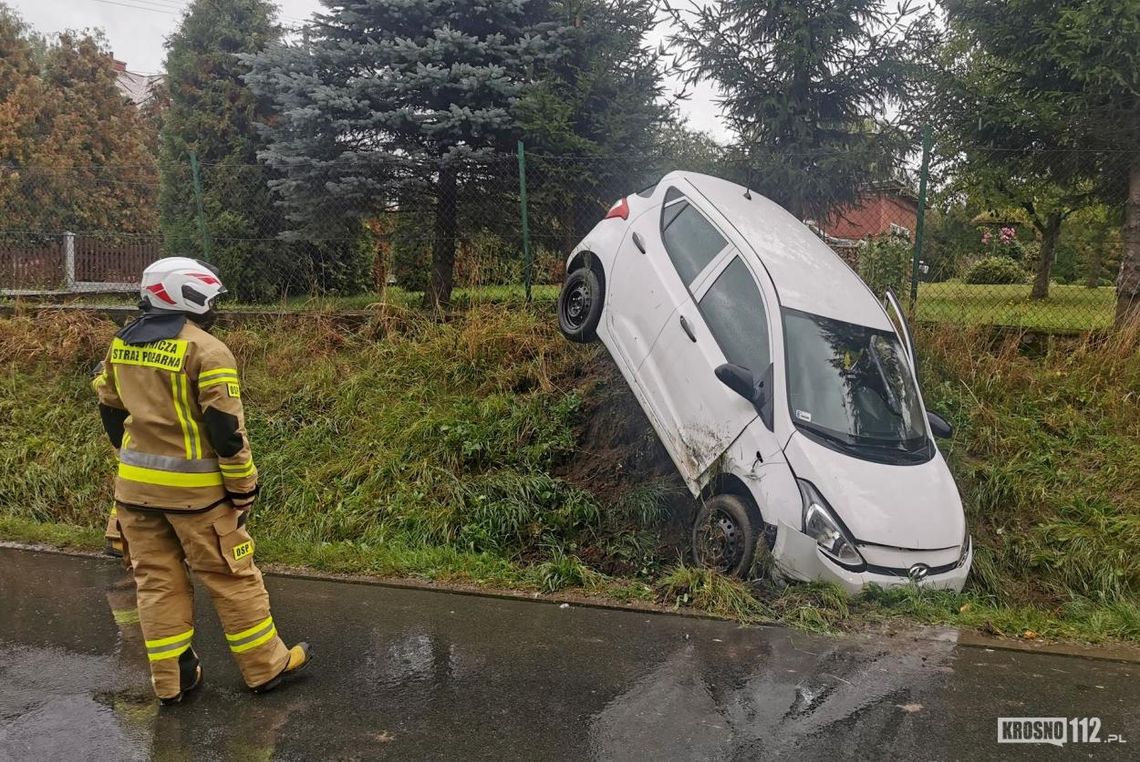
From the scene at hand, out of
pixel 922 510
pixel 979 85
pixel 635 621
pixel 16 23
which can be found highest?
pixel 16 23

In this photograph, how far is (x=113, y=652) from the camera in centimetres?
407

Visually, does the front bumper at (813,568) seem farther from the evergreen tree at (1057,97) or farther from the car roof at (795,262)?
the evergreen tree at (1057,97)

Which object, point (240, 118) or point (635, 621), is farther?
point (240, 118)

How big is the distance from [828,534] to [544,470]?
236 centimetres

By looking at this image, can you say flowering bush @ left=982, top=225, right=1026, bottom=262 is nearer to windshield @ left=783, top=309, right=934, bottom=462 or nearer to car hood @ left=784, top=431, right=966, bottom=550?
windshield @ left=783, top=309, right=934, bottom=462

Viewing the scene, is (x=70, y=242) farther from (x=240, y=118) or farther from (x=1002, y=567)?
(x=1002, y=567)

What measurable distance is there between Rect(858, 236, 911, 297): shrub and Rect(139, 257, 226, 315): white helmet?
6130 millimetres

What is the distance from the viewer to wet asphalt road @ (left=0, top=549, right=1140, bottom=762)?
10.7ft

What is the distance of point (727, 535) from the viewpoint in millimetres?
5004

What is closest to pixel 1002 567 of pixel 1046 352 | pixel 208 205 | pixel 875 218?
pixel 1046 352

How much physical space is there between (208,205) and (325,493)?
5765mm

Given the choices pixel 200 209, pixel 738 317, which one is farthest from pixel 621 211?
pixel 200 209

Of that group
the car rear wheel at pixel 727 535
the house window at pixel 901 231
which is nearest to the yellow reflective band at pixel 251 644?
the car rear wheel at pixel 727 535

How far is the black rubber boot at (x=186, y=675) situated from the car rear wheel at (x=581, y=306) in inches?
152
